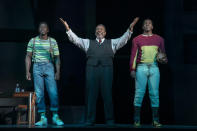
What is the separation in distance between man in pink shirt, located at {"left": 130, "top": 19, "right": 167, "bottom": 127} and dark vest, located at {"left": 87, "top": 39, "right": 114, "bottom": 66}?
380 mm

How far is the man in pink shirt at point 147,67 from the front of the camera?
18.9 ft

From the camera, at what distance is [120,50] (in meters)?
7.15

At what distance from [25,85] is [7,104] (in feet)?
2.77

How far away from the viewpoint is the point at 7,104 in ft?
21.2

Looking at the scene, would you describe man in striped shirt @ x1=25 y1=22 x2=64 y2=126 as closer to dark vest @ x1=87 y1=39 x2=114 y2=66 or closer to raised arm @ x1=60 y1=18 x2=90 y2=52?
raised arm @ x1=60 y1=18 x2=90 y2=52

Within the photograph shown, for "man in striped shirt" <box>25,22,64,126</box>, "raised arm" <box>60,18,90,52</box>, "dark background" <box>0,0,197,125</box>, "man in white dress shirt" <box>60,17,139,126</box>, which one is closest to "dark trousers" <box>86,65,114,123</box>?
"man in white dress shirt" <box>60,17,139,126</box>

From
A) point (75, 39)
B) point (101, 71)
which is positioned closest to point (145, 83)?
point (101, 71)

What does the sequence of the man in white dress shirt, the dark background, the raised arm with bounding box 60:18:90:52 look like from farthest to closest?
the dark background
the raised arm with bounding box 60:18:90:52
the man in white dress shirt

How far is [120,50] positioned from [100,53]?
1373 millimetres

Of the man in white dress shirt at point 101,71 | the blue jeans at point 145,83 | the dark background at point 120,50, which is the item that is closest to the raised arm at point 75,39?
the man in white dress shirt at point 101,71

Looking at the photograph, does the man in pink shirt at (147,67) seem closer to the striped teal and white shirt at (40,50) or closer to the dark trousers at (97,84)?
the dark trousers at (97,84)

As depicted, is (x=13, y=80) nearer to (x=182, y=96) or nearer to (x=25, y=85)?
(x=25, y=85)

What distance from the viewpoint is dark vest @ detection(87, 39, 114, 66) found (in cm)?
584

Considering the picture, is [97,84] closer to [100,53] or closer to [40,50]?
[100,53]
